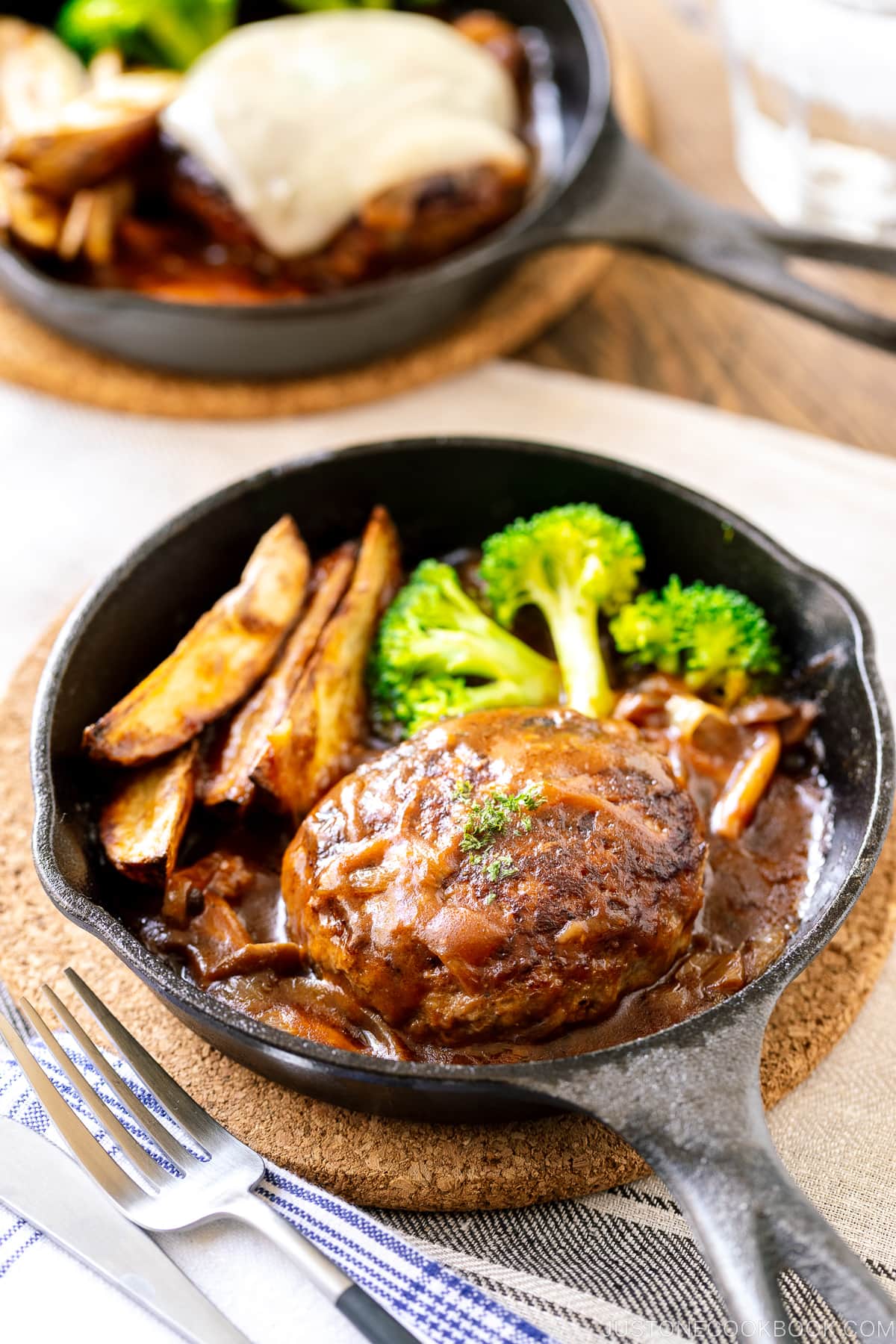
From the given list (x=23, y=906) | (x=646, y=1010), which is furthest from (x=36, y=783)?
(x=646, y=1010)

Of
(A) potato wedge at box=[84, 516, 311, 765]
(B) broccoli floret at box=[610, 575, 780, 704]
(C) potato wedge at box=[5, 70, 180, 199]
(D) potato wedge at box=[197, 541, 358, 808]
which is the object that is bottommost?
(B) broccoli floret at box=[610, 575, 780, 704]

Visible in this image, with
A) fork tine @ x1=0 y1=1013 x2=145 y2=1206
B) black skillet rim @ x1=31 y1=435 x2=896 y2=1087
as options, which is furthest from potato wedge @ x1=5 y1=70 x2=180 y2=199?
fork tine @ x1=0 y1=1013 x2=145 y2=1206

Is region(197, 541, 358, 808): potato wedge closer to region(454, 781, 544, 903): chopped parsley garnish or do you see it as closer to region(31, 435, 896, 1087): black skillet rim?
region(31, 435, 896, 1087): black skillet rim

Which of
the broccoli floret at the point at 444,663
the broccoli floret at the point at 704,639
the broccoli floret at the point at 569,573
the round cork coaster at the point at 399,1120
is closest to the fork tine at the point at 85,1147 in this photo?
the round cork coaster at the point at 399,1120

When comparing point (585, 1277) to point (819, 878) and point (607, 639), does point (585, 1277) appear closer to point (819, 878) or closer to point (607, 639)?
point (819, 878)

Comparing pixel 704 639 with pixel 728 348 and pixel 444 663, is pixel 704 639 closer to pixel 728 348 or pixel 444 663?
pixel 444 663
